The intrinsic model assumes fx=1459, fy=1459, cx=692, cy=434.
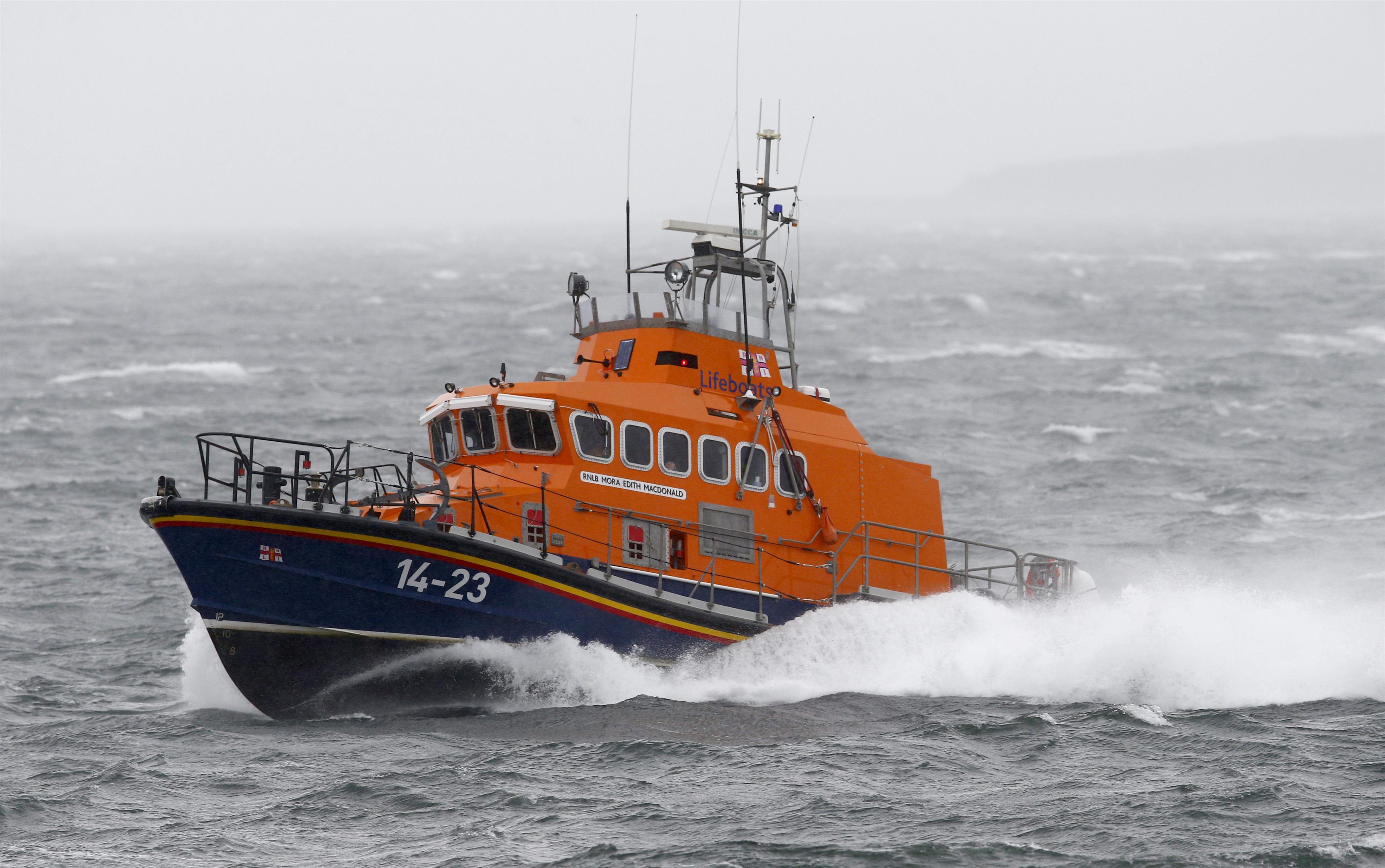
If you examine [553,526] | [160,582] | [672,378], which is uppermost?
[672,378]

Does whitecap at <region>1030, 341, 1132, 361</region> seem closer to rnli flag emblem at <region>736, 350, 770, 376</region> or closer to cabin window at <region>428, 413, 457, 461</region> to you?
rnli flag emblem at <region>736, 350, 770, 376</region>

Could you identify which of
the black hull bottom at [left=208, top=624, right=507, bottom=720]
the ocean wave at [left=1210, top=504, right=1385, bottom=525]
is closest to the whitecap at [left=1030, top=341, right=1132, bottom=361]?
the ocean wave at [left=1210, top=504, right=1385, bottom=525]

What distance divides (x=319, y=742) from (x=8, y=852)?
309 centimetres

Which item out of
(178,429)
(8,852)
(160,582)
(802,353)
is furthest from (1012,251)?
(8,852)

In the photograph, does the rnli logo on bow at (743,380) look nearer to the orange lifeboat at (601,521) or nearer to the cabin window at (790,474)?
the orange lifeboat at (601,521)

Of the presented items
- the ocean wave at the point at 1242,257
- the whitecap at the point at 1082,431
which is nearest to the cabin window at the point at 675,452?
the whitecap at the point at 1082,431

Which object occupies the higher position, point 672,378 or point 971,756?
point 672,378

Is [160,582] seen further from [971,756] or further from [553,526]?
[971,756]

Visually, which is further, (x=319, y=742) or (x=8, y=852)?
(x=319, y=742)

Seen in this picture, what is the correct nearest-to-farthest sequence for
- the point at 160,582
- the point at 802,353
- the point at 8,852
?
the point at 8,852
the point at 160,582
the point at 802,353

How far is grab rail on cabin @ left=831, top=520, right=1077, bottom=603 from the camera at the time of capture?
16422 millimetres

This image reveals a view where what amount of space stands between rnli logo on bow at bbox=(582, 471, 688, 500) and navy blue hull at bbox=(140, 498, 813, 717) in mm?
1033

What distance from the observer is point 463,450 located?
1588cm

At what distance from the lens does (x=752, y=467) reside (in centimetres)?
1619
